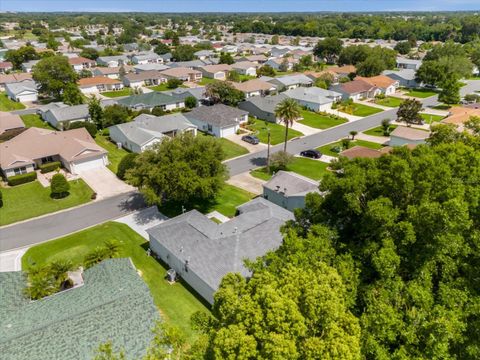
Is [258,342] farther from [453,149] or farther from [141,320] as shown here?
[453,149]

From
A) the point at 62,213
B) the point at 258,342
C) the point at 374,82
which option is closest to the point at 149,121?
the point at 62,213

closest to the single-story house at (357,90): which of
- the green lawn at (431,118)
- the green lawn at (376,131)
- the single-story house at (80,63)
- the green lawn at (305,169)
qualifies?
the green lawn at (431,118)

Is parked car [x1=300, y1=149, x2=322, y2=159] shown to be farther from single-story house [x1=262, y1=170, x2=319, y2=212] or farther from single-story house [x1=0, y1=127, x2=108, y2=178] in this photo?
single-story house [x1=0, y1=127, x2=108, y2=178]

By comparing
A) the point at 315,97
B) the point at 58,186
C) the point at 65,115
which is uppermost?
the point at 58,186

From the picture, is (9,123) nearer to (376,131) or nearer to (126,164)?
(126,164)

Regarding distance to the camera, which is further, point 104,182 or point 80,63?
point 80,63

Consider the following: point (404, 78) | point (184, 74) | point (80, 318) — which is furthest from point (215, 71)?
point (80, 318)

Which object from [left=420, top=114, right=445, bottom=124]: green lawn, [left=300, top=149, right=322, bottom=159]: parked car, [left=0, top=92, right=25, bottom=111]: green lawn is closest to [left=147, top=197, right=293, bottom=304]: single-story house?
[left=300, top=149, right=322, bottom=159]: parked car

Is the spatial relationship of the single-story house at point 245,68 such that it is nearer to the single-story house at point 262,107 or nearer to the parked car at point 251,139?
the single-story house at point 262,107
